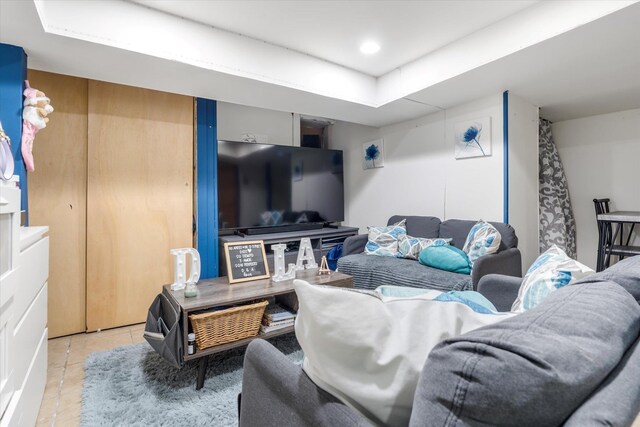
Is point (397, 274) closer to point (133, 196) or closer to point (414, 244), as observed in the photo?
A: point (414, 244)

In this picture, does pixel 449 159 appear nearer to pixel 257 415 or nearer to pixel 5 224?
pixel 257 415

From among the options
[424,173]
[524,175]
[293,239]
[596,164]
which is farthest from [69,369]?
[596,164]

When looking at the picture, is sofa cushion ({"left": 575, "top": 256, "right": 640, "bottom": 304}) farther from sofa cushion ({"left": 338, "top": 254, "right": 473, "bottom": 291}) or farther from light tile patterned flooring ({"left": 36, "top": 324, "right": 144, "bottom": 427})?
light tile patterned flooring ({"left": 36, "top": 324, "right": 144, "bottom": 427})

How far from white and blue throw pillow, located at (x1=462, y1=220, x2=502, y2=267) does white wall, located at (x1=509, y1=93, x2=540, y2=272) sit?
1.64 ft

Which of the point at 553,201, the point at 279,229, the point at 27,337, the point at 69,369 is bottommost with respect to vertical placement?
the point at 69,369

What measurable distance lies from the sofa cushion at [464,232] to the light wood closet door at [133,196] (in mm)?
2467

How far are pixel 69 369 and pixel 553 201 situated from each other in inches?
180

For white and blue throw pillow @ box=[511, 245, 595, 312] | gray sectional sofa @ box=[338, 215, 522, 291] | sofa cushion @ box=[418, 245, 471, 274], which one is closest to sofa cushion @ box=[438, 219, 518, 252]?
gray sectional sofa @ box=[338, 215, 522, 291]

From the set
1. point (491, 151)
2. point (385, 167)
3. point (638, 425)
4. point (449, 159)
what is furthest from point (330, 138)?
point (638, 425)

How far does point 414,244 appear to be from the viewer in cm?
298

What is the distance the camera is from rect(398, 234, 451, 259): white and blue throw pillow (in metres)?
2.91

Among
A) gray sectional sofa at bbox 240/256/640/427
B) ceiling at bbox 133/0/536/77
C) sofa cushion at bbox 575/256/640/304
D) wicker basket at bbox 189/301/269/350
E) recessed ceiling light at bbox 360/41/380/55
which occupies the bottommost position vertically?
wicker basket at bbox 189/301/269/350

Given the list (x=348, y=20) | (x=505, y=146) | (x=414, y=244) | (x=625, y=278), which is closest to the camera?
(x=625, y=278)

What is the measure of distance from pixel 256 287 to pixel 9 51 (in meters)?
2.09
